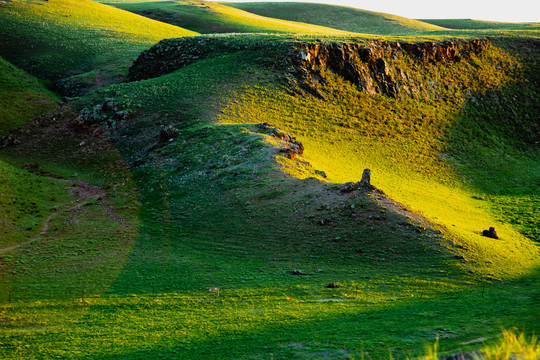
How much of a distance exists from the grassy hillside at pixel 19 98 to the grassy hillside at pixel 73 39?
448 centimetres

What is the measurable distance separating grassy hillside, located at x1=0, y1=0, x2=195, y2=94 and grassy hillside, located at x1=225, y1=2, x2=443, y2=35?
64.8m

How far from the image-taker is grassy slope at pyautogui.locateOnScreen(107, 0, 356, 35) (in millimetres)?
109431

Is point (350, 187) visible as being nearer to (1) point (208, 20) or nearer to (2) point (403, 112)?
(2) point (403, 112)

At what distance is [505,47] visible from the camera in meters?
73.8

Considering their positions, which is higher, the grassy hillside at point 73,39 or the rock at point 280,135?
the grassy hillside at point 73,39

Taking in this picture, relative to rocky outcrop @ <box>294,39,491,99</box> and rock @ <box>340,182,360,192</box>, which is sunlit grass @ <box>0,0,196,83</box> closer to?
rocky outcrop @ <box>294,39,491,99</box>

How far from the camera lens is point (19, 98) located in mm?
56250

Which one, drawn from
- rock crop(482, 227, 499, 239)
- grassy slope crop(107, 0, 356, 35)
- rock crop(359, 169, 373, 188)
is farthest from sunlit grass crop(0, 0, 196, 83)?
rock crop(482, 227, 499, 239)

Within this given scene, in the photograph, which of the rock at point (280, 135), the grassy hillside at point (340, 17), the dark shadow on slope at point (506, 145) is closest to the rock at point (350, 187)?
the rock at point (280, 135)

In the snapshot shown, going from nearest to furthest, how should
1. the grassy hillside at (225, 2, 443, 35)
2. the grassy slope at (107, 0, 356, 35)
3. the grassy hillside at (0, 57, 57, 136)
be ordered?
the grassy hillside at (0, 57, 57, 136) → the grassy slope at (107, 0, 356, 35) → the grassy hillside at (225, 2, 443, 35)

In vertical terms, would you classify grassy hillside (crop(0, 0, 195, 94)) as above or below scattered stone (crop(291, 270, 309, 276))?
above

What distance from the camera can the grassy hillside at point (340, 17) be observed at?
137762 millimetres

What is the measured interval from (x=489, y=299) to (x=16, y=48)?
8045cm

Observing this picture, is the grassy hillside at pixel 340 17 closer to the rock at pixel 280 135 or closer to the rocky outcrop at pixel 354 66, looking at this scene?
the rocky outcrop at pixel 354 66
